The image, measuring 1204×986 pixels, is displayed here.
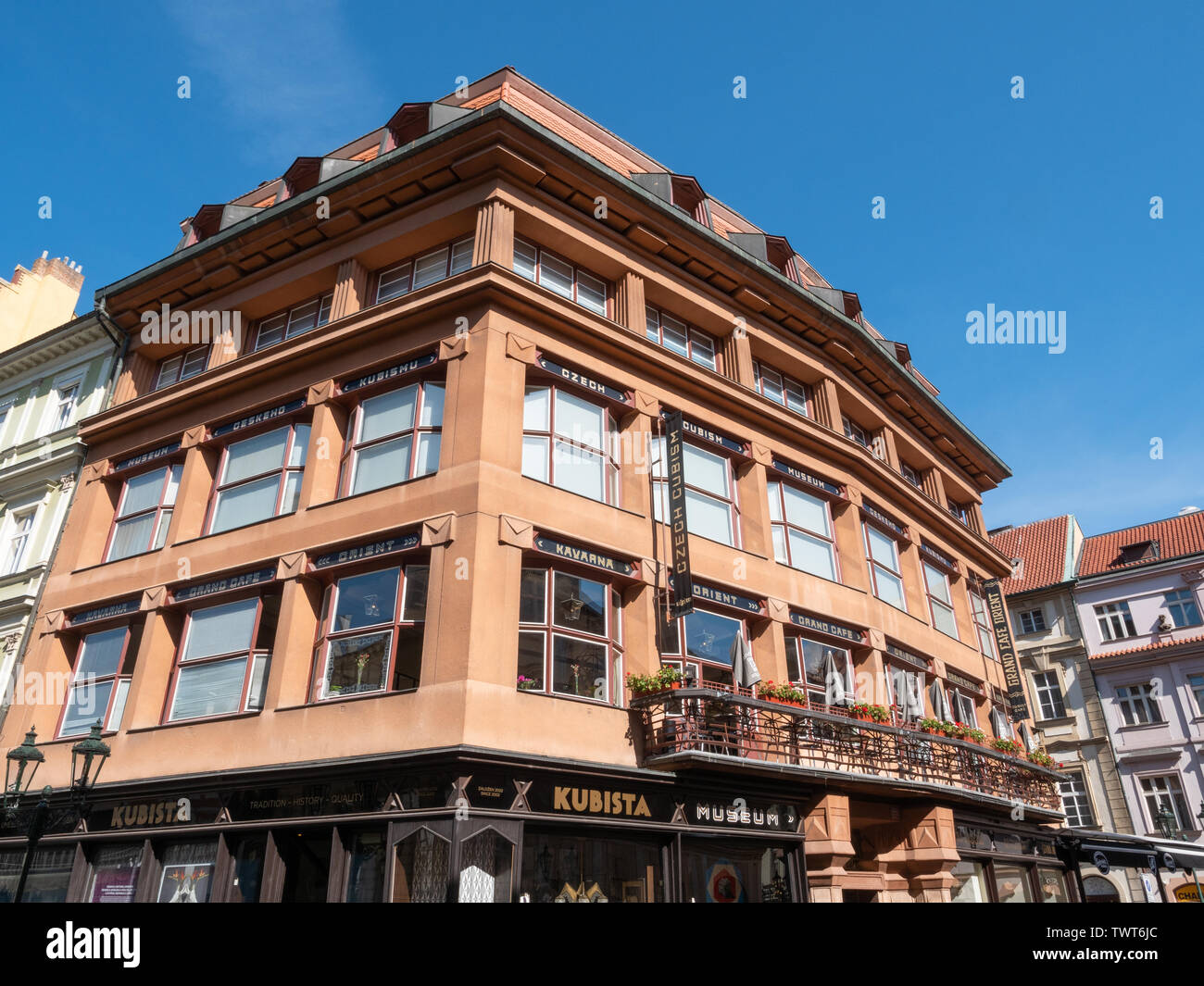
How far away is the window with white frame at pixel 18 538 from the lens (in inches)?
859

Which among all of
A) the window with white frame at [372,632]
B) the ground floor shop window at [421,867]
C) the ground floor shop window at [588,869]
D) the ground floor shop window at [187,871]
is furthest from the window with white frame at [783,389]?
the ground floor shop window at [187,871]

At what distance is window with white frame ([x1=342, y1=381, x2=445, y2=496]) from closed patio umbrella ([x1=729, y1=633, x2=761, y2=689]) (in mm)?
6554

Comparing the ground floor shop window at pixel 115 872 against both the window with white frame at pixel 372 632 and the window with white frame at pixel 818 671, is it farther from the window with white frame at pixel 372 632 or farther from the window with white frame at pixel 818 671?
the window with white frame at pixel 818 671

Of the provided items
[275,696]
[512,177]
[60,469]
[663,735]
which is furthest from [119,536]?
[663,735]

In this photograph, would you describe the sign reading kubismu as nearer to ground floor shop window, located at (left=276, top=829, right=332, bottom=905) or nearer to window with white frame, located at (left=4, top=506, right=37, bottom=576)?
ground floor shop window, located at (left=276, top=829, right=332, bottom=905)

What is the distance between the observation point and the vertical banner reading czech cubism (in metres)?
16.0

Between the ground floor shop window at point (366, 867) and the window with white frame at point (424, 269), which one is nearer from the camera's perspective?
the ground floor shop window at point (366, 867)

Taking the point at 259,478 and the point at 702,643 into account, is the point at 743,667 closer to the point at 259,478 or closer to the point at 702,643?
the point at 702,643

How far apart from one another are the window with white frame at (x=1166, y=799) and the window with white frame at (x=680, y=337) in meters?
27.4

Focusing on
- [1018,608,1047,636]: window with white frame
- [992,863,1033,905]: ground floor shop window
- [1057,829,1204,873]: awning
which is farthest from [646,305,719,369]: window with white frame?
[1018,608,1047,636]: window with white frame

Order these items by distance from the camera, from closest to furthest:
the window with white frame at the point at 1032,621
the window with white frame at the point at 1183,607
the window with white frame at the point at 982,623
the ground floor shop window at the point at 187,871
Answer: the ground floor shop window at the point at 187,871
the window with white frame at the point at 982,623
the window with white frame at the point at 1183,607
the window with white frame at the point at 1032,621

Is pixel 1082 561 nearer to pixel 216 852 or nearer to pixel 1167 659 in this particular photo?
pixel 1167 659

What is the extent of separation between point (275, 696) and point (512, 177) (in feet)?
36.9

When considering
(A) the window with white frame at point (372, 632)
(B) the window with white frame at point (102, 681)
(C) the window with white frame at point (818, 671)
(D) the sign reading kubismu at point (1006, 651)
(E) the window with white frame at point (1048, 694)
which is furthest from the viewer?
(E) the window with white frame at point (1048, 694)
